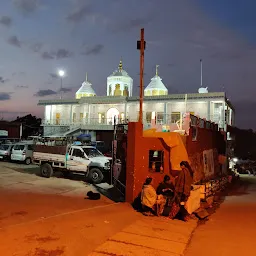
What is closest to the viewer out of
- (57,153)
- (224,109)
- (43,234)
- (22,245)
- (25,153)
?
(22,245)

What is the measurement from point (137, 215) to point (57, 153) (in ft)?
31.2

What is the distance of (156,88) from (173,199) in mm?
35082

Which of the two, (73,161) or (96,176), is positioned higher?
(73,161)

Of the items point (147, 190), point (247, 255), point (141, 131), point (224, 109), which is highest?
point (224, 109)

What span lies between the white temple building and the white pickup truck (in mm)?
14135

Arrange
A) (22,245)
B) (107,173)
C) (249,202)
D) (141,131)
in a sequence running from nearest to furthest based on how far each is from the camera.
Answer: (22,245), (141,131), (249,202), (107,173)

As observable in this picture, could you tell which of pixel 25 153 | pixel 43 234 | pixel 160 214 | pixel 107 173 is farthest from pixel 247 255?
pixel 25 153

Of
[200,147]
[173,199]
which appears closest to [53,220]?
[173,199]

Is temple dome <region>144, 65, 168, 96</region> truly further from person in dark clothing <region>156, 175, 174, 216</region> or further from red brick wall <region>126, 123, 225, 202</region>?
person in dark clothing <region>156, 175, 174, 216</region>

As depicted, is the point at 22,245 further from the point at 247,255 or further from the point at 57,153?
the point at 57,153

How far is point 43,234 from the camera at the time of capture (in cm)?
683

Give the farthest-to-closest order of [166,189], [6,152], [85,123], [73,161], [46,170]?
[85,123] < [6,152] < [46,170] < [73,161] < [166,189]

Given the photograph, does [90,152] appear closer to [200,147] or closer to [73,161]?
[73,161]

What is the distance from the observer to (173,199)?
9.10m
